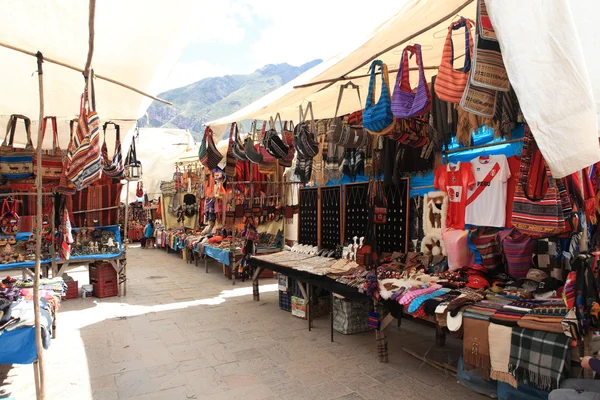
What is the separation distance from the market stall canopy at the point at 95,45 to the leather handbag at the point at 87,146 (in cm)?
33

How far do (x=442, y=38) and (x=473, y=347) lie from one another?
2.53 meters

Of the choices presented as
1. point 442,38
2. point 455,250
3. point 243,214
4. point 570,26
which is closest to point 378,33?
point 442,38

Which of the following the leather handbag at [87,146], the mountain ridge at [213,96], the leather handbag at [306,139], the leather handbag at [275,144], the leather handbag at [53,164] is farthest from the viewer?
the mountain ridge at [213,96]

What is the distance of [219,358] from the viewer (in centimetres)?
409

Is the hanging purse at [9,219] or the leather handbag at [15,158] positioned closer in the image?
the leather handbag at [15,158]

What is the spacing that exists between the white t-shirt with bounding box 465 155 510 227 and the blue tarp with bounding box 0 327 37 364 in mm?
3924

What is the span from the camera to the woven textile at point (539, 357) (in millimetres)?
2271

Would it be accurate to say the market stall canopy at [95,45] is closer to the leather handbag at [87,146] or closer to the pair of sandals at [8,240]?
the leather handbag at [87,146]

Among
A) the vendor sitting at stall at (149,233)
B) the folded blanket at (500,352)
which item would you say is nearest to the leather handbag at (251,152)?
the folded blanket at (500,352)

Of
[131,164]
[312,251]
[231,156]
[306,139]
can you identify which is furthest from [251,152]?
[131,164]

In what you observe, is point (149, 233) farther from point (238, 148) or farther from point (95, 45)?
point (95, 45)

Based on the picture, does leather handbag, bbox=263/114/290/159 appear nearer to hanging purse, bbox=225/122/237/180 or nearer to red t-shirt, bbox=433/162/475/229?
hanging purse, bbox=225/122/237/180

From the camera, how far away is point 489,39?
2.06m

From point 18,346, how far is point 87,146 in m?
1.59
